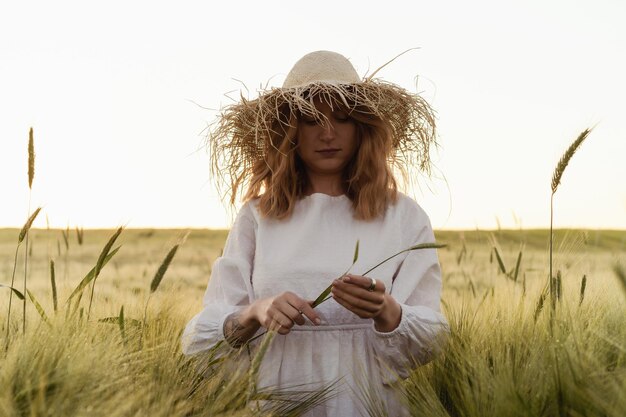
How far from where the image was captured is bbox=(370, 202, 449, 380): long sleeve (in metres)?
2.06

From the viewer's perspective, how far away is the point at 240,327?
215cm

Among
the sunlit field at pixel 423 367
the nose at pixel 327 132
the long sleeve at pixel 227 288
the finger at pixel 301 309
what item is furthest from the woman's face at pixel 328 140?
the finger at pixel 301 309

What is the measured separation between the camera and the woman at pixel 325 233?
217 centimetres

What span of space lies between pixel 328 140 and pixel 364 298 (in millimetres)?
639

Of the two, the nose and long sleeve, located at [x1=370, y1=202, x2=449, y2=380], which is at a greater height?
the nose

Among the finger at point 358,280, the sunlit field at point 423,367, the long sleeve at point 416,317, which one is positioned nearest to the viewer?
the sunlit field at point 423,367

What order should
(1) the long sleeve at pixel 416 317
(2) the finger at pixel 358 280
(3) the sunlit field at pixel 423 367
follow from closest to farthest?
(3) the sunlit field at pixel 423 367 < (2) the finger at pixel 358 280 < (1) the long sleeve at pixel 416 317

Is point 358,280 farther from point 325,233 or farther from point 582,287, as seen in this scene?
point 582,287

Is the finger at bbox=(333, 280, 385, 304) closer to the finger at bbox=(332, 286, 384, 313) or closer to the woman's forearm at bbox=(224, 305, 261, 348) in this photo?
the finger at bbox=(332, 286, 384, 313)

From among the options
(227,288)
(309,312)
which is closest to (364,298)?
(309,312)

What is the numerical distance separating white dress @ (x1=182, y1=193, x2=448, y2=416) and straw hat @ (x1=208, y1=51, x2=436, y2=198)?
→ 283 millimetres

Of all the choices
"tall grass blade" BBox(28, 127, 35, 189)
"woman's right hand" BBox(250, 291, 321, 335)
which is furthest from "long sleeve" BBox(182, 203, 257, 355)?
"tall grass blade" BBox(28, 127, 35, 189)

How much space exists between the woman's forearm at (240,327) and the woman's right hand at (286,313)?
0.47 feet

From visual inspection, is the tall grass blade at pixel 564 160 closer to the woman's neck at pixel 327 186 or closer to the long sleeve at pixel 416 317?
the long sleeve at pixel 416 317
